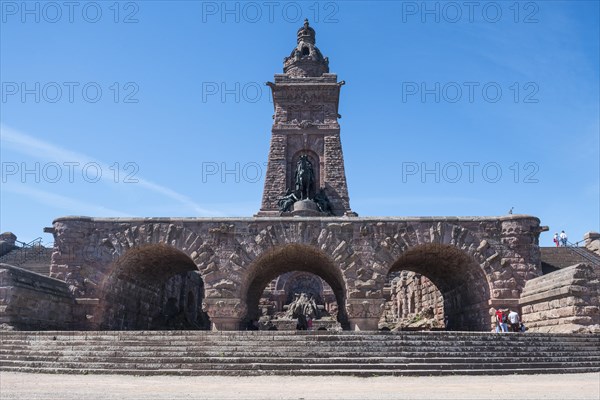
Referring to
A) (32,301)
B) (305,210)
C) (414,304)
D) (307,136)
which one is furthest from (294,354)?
(307,136)

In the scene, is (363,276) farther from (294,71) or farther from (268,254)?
(294,71)

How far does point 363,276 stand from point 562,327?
19.4 feet

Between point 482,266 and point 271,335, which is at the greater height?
point 482,266

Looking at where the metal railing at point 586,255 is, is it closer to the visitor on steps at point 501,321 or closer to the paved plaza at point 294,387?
the visitor on steps at point 501,321

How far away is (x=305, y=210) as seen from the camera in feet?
74.4

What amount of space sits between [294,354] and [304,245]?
625 cm

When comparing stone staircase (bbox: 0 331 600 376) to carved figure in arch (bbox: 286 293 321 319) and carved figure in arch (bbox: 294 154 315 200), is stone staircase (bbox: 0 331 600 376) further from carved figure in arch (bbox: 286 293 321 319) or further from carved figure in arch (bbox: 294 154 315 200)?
carved figure in arch (bbox: 294 154 315 200)

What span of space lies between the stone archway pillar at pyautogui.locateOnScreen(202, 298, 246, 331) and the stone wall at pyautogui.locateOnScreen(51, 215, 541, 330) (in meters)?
0.07

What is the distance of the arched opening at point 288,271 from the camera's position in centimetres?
1758

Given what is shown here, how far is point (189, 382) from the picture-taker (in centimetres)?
930

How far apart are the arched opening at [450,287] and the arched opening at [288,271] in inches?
99.9

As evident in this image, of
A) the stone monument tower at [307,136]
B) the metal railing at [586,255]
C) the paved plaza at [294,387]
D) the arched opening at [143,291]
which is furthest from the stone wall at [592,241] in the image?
the arched opening at [143,291]

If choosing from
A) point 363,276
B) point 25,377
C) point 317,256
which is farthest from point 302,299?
point 25,377

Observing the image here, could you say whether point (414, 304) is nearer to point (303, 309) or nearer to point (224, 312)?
point (303, 309)
